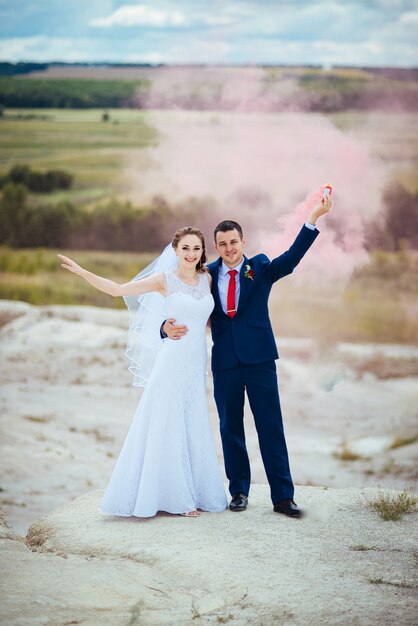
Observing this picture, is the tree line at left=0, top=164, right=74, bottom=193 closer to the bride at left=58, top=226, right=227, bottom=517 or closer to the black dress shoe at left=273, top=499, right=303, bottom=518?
the bride at left=58, top=226, right=227, bottom=517

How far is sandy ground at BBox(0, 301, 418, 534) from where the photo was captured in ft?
34.9

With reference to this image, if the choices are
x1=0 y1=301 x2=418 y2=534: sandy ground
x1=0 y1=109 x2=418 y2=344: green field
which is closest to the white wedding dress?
x1=0 y1=301 x2=418 y2=534: sandy ground

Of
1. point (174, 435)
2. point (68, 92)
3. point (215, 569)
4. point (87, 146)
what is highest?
point (68, 92)

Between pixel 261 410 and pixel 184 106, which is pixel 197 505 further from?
pixel 184 106

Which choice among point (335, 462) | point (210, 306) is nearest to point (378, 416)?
point (335, 462)

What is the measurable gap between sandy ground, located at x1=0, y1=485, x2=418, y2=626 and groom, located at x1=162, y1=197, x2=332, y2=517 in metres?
0.34

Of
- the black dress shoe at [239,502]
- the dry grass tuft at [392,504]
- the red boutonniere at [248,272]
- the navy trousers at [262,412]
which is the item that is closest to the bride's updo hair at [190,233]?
the red boutonniere at [248,272]

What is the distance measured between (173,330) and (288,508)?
1174 mm

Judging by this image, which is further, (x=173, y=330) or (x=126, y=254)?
(x=126, y=254)

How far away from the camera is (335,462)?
12.1 meters

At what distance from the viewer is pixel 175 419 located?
4.63 metres

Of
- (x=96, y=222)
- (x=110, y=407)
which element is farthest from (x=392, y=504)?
(x=96, y=222)

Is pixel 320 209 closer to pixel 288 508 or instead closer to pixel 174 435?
pixel 174 435

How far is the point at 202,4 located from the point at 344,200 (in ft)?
14.8
